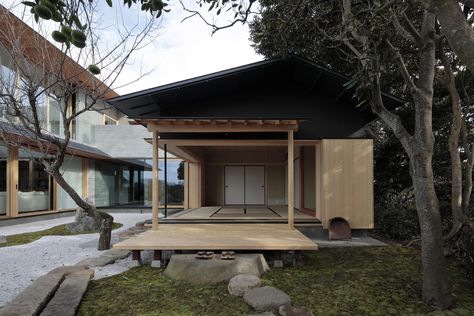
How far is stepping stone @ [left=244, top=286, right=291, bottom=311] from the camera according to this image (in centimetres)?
384

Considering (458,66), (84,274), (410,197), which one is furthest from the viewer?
(410,197)

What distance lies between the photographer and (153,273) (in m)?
5.29

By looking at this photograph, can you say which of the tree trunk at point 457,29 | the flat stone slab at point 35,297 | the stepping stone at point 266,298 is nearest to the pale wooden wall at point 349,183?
the stepping stone at point 266,298

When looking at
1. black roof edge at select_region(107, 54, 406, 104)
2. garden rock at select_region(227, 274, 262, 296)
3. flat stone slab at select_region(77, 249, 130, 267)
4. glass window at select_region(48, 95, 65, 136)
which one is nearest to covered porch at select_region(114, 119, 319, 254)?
flat stone slab at select_region(77, 249, 130, 267)

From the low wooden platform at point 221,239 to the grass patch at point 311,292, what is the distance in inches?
15.4

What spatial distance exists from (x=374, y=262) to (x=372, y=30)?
3.74 meters

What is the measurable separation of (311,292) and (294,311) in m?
0.76

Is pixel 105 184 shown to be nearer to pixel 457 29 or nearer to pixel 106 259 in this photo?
pixel 106 259

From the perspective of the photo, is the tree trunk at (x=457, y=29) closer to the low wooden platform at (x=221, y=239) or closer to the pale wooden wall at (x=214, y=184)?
the low wooden platform at (x=221, y=239)

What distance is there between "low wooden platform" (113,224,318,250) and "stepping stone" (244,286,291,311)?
122cm

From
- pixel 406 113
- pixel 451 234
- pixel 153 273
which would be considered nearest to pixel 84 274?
pixel 153 273

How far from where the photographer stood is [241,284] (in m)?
4.45

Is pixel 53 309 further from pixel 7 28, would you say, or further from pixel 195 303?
pixel 7 28

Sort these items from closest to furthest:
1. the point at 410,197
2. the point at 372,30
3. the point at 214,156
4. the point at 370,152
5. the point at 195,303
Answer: the point at 195,303, the point at 372,30, the point at 370,152, the point at 410,197, the point at 214,156
